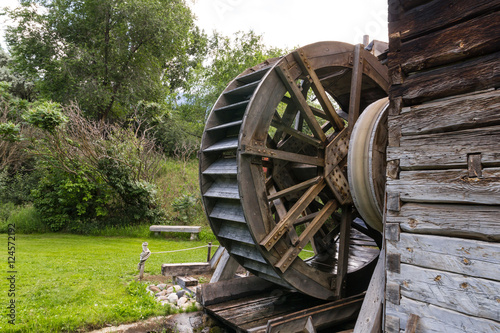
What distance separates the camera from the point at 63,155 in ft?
30.0

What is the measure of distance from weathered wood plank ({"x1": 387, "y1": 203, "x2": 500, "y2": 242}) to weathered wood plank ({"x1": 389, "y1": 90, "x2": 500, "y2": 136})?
46 centimetres

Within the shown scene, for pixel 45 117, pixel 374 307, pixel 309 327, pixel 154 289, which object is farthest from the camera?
pixel 45 117

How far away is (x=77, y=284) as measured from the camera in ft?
15.3

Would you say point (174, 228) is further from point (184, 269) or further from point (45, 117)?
point (45, 117)

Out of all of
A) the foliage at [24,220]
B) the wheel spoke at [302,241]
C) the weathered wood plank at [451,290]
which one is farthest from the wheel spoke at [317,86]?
the foliage at [24,220]

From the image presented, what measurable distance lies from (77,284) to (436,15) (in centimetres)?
494

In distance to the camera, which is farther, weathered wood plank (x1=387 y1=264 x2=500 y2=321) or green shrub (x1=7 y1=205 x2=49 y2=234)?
green shrub (x1=7 y1=205 x2=49 y2=234)

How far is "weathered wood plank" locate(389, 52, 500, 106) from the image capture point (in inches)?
76.7

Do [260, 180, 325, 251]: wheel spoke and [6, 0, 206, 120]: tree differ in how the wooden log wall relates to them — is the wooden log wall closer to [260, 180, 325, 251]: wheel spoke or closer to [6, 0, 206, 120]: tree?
[260, 180, 325, 251]: wheel spoke

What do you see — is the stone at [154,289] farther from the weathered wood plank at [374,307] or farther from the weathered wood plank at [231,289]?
the weathered wood plank at [374,307]

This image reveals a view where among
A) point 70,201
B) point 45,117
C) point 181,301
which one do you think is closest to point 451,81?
point 181,301

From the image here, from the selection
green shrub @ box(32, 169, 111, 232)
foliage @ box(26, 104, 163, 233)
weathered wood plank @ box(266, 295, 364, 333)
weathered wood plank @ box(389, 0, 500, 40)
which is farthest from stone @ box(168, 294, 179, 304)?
green shrub @ box(32, 169, 111, 232)

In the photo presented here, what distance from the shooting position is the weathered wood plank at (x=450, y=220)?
1.87 m

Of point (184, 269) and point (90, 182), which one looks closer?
point (184, 269)
